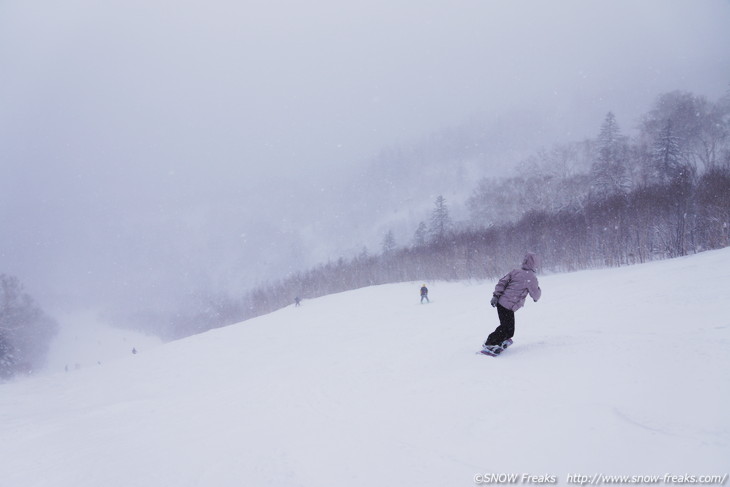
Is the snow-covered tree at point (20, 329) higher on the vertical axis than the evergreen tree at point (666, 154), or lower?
lower

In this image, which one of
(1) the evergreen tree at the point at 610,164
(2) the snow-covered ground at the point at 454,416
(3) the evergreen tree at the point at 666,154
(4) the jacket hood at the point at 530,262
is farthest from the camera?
(1) the evergreen tree at the point at 610,164

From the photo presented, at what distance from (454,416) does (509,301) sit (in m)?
3.08

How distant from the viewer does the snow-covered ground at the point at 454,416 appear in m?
3.17

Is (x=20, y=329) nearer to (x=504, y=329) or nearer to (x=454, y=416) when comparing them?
(x=504, y=329)

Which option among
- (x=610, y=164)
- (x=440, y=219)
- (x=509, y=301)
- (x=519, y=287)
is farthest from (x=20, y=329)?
(x=610, y=164)

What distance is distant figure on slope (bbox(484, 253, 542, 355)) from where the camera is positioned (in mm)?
6602

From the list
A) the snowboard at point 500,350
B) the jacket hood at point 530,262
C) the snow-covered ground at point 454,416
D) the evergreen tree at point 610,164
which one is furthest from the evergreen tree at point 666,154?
the snowboard at point 500,350

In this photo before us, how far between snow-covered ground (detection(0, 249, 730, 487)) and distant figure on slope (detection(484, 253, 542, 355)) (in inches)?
11.4

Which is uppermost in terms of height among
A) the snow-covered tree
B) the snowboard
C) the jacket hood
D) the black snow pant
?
the jacket hood

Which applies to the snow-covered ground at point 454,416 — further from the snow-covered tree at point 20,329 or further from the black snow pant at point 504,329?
the snow-covered tree at point 20,329

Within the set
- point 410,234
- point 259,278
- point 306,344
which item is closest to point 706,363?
point 306,344

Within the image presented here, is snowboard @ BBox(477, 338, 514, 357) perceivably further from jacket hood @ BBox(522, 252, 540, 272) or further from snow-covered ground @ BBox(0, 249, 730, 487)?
jacket hood @ BBox(522, 252, 540, 272)

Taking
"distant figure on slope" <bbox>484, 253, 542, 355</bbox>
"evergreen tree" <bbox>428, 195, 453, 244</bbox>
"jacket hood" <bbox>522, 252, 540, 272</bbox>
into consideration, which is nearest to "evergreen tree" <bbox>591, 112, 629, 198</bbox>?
"evergreen tree" <bbox>428, 195, 453, 244</bbox>

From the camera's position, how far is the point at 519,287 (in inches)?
262
